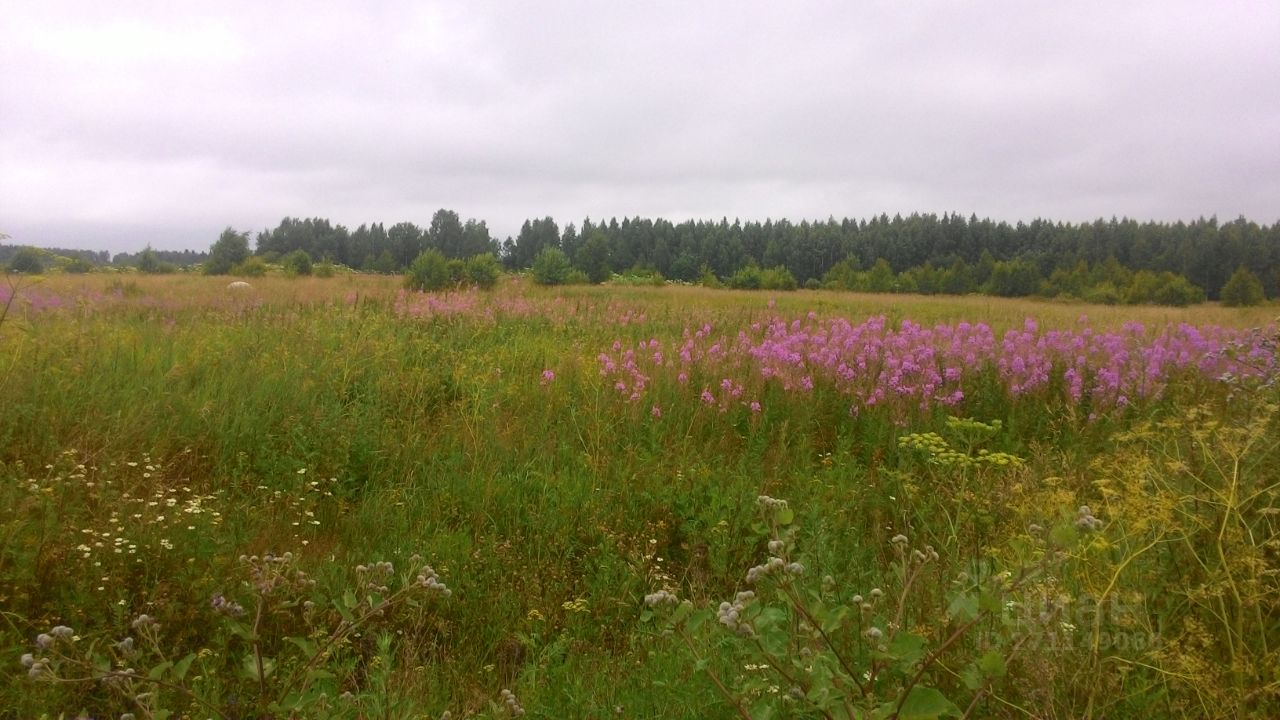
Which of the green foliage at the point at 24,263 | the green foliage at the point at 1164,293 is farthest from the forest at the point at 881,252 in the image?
the green foliage at the point at 24,263

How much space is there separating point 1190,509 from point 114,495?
464cm

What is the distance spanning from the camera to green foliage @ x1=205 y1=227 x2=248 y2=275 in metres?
34.2

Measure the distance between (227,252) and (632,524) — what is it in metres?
41.3

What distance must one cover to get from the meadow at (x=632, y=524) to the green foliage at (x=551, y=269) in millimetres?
20150

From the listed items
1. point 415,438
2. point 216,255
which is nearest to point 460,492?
point 415,438

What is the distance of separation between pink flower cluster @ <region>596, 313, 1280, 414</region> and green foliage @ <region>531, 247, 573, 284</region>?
2128 centimetres

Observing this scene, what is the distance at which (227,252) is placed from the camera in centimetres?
3719

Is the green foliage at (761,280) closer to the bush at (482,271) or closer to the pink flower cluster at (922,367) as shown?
the bush at (482,271)

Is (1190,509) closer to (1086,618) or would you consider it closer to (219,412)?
(1086,618)

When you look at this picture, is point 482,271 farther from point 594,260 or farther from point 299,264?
point 594,260

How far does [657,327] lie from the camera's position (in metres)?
10.6

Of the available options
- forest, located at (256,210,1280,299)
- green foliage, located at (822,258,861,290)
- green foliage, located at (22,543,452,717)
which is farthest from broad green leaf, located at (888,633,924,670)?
green foliage, located at (822,258,861,290)

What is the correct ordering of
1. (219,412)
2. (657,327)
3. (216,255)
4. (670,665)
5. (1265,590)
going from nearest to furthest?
(1265,590) < (670,665) < (219,412) < (657,327) < (216,255)

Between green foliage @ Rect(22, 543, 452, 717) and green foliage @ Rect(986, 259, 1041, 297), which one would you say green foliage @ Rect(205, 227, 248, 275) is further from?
green foliage @ Rect(986, 259, 1041, 297)
